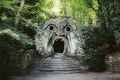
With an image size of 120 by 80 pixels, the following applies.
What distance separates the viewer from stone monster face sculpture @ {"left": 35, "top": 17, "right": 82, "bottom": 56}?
23.4 metres

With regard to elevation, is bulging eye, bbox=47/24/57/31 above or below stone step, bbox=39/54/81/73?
above

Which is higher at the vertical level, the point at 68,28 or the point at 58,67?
the point at 68,28

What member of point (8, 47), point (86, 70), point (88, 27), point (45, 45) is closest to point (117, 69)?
point (86, 70)

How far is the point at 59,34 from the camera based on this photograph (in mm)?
24078

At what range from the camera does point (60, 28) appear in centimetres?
2406

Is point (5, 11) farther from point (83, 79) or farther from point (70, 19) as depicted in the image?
point (70, 19)

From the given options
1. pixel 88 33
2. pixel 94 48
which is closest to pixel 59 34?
pixel 88 33

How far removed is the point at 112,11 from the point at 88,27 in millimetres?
2269

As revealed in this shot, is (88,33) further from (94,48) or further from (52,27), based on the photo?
(52,27)

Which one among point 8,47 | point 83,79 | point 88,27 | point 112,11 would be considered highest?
point 112,11

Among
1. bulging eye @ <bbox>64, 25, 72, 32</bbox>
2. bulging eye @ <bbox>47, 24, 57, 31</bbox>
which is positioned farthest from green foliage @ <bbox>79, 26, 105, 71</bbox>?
bulging eye @ <bbox>47, 24, 57, 31</bbox>

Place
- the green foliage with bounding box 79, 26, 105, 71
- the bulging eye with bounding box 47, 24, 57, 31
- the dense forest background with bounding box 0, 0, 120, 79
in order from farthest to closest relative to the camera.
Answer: the bulging eye with bounding box 47, 24, 57, 31 < the green foliage with bounding box 79, 26, 105, 71 < the dense forest background with bounding box 0, 0, 120, 79

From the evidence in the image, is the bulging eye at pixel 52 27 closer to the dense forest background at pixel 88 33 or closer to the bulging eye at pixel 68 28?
the bulging eye at pixel 68 28

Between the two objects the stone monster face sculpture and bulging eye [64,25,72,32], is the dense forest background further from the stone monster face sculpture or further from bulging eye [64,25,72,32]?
bulging eye [64,25,72,32]
